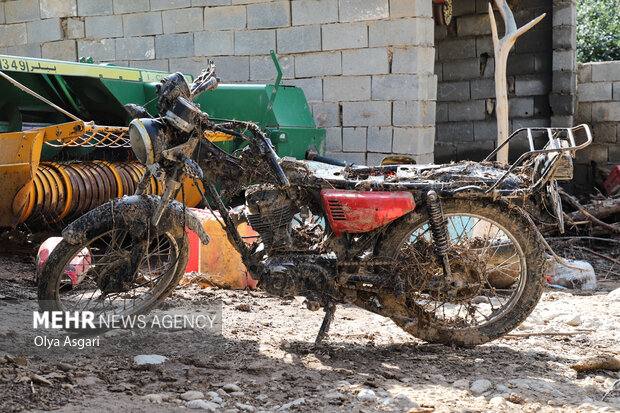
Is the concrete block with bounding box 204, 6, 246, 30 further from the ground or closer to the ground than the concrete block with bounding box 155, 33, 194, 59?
further from the ground

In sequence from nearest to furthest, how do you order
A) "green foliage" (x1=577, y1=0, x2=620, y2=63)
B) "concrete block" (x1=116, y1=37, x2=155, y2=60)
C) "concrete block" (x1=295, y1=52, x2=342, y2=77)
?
1. "concrete block" (x1=295, y1=52, x2=342, y2=77)
2. "concrete block" (x1=116, y1=37, x2=155, y2=60)
3. "green foliage" (x1=577, y1=0, x2=620, y2=63)

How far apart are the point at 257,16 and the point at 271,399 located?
21.3 feet

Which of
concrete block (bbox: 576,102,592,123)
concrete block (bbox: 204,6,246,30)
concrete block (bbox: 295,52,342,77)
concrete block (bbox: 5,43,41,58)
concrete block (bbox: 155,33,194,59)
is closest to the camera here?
concrete block (bbox: 295,52,342,77)

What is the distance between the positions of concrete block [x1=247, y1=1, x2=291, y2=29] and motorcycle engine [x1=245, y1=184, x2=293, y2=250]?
5.27m

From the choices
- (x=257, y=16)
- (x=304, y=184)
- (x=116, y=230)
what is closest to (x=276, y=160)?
(x=304, y=184)

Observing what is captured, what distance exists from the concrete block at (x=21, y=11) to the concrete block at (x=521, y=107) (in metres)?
7.18

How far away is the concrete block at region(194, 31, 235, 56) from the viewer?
29.1 feet

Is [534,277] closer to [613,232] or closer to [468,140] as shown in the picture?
[613,232]

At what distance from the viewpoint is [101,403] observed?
286cm

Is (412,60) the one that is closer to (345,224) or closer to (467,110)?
(467,110)

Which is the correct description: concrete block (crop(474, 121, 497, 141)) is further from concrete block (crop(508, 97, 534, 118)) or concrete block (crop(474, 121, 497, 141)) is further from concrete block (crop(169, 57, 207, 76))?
concrete block (crop(169, 57, 207, 76))

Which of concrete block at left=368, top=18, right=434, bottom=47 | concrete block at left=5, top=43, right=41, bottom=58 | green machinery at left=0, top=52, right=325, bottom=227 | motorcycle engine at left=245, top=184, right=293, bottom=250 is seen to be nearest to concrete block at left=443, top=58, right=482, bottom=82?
concrete block at left=368, top=18, right=434, bottom=47

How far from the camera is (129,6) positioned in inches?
364

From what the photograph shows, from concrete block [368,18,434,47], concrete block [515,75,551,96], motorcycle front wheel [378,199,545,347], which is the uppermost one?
concrete block [368,18,434,47]
